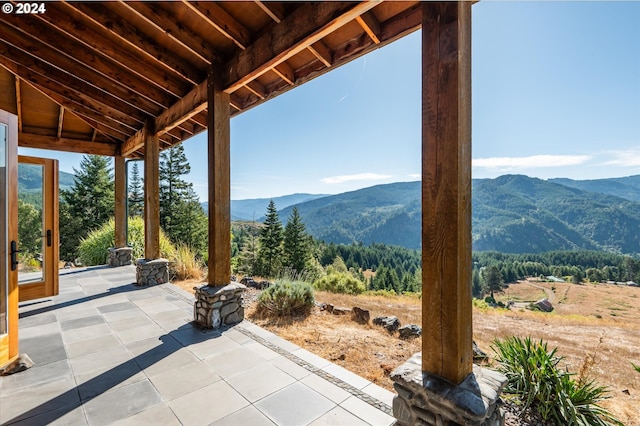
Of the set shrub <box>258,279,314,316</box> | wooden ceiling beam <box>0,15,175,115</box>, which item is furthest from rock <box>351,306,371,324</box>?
wooden ceiling beam <box>0,15,175,115</box>

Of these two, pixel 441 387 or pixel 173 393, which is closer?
pixel 441 387

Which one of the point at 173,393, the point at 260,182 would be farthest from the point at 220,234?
the point at 260,182

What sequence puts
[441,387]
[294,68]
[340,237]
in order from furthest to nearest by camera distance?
[340,237] → [294,68] → [441,387]

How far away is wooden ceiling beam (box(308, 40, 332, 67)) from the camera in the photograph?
113 inches

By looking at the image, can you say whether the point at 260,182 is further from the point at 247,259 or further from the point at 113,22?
the point at 113,22

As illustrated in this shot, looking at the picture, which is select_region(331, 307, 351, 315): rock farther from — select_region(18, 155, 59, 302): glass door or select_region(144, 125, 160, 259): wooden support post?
select_region(18, 155, 59, 302): glass door

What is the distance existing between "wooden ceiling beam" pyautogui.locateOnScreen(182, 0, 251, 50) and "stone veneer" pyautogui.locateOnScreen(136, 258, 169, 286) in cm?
442

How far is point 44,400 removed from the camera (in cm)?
212

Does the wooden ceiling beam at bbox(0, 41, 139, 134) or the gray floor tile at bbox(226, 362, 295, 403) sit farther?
the wooden ceiling beam at bbox(0, 41, 139, 134)

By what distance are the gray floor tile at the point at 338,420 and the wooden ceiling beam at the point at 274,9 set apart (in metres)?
3.37

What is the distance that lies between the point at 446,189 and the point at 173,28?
327 cm

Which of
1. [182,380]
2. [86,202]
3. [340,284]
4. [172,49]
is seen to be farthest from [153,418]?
[86,202]

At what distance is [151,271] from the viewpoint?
5508 mm

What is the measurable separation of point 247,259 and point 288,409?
2622 centimetres
